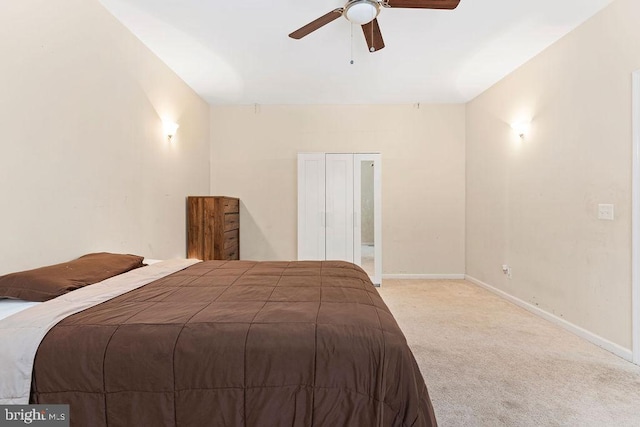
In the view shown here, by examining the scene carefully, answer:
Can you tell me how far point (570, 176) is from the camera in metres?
2.84

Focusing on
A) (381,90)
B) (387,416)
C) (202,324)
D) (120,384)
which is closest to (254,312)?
(202,324)

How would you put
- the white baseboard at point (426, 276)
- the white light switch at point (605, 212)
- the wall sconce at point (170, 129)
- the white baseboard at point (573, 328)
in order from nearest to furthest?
1. the white baseboard at point (573, 328)
2. the white light switch at point (605, 212)
3. the wall sconce at point (170, 129)
4. the white baseboard at point (426, 276)

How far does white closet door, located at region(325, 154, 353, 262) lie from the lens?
4520mm

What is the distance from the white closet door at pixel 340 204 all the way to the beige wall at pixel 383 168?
0.43 metres

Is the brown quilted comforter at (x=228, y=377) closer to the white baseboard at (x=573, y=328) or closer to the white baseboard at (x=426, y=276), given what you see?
the white baseboard at (x=573, y=328)

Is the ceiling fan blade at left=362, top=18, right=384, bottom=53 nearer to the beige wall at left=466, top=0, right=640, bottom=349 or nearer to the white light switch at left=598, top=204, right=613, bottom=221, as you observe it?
the beige wall at left=466, top=0, right=640, bottom=349

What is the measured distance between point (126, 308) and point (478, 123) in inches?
184

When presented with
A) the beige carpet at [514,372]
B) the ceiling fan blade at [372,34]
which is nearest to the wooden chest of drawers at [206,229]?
the beige carpet at [514,372]

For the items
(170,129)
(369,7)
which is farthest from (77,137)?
(369,7)

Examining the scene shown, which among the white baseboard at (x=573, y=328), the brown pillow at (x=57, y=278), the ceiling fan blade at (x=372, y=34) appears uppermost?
the ceiling fan blade at (x=372, y=34)

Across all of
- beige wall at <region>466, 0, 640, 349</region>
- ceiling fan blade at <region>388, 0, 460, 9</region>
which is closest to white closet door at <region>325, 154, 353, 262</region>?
beige wall at <region>466, 0, 640, 349</region>

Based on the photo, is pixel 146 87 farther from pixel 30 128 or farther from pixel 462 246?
pixel 462 246

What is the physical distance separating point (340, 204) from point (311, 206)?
417 mm

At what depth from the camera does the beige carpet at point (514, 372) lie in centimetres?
168
